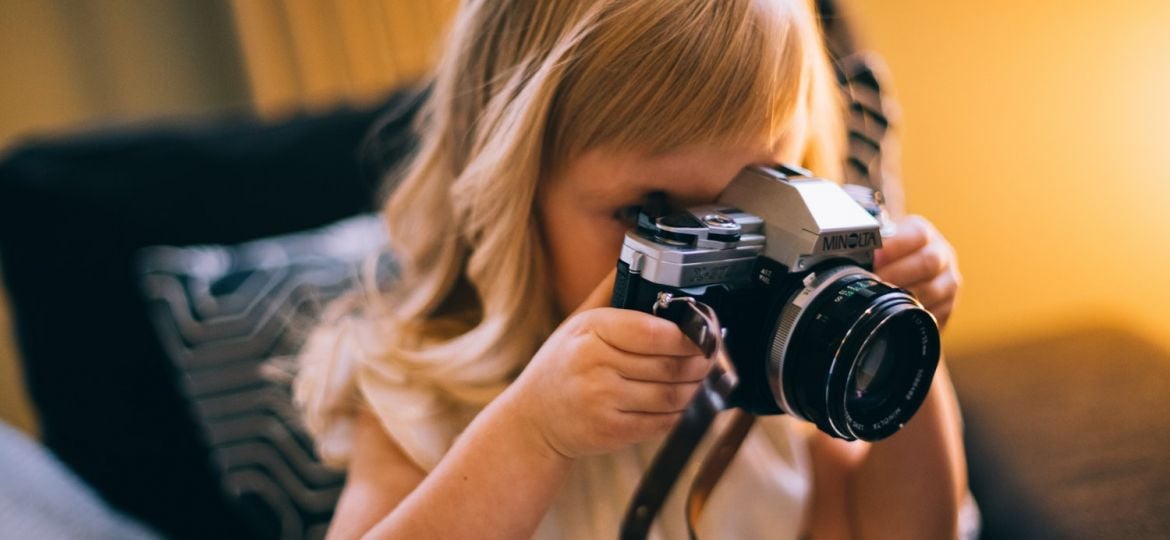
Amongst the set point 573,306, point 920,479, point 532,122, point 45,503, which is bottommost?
point 45,503

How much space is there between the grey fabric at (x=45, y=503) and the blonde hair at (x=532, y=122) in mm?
241

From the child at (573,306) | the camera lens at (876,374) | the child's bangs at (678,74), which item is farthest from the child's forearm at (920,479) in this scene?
the child's bangs at (678,74)

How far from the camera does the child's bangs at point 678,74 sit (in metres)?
0.52

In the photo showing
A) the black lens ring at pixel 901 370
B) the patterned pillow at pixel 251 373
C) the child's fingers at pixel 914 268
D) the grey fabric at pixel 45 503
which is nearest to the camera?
the black lens ring at pixel 901 370

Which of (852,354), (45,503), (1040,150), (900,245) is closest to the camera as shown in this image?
(852,354)

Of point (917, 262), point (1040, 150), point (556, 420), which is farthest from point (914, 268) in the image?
point (1040, 150)

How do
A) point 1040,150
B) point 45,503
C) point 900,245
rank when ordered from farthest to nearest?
point 1040,150 < point 45,503 < point 900,245

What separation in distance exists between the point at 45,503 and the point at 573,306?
50 cm

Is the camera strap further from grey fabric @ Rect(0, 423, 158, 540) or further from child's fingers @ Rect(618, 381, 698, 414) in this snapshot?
grey fabric @ Rect(0, 423, 158, 540)

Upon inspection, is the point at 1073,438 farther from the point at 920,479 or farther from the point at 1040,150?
the point at 1040,150

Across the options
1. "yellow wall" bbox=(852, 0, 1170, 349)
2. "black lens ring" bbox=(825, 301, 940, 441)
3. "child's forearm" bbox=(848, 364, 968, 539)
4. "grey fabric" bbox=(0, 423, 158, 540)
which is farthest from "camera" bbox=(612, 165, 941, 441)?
"grey fabric" bbox=(0, 423, 158, 540)

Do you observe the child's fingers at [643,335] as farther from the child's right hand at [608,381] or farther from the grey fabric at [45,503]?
the grey fabric at [45,503]

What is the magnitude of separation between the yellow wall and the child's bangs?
434 mm

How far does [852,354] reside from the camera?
1.47 feet
